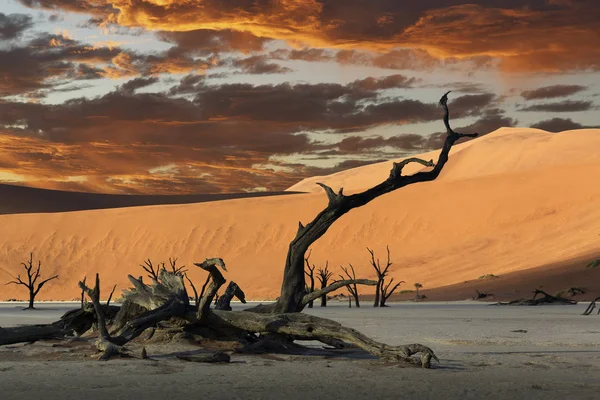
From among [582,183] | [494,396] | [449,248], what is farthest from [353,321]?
[582,183]

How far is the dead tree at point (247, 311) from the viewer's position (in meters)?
14.5

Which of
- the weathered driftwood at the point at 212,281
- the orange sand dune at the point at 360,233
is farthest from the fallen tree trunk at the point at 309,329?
the orange sand dune at the point at 360,233

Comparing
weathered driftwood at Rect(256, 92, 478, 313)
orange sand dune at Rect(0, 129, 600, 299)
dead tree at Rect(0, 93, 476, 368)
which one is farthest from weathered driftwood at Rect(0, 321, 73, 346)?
orange sand dune at Rect(0, 129, 600, 299)

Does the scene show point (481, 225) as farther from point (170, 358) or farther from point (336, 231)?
point (170, 358)

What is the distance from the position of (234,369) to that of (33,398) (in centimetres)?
352

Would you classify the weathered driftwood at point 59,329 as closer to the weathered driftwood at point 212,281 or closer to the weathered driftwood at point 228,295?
the weathered driftwood at point 228,295

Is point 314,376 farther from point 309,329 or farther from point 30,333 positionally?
point 30,333

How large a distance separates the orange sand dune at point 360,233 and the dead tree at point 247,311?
52.5 m

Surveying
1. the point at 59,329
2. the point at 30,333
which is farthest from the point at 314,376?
the point at 59,329

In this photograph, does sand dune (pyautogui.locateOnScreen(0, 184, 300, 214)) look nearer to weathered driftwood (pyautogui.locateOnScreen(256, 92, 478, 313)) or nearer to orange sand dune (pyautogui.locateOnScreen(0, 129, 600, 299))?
orange sand dune (pyautogui.locateOnScreen(0, 129, 600, 299))

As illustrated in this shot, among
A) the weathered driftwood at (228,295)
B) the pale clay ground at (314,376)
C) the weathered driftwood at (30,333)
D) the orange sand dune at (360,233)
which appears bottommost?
the pale clay ground at (314,376)

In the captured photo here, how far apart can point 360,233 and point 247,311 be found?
272ft

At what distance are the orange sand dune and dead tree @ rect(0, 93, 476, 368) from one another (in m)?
52.5

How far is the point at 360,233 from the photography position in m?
98.3
